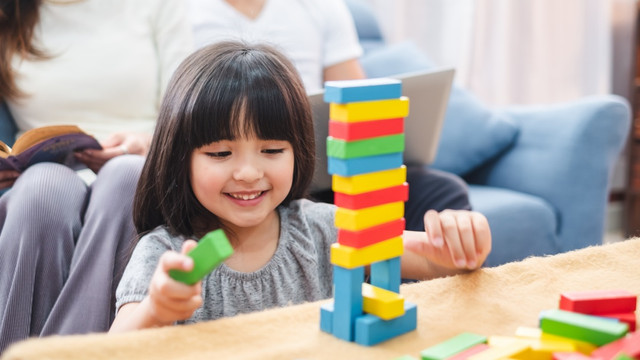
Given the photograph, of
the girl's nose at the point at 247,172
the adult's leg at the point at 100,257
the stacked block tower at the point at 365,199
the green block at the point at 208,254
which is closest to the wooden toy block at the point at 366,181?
the stacked block tower at the point at 365,199

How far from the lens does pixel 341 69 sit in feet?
5.62

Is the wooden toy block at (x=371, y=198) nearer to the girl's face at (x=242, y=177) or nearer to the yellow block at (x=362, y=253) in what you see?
the yellow block at (x=362, y=253)

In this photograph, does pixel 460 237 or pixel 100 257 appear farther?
pixel 100 257

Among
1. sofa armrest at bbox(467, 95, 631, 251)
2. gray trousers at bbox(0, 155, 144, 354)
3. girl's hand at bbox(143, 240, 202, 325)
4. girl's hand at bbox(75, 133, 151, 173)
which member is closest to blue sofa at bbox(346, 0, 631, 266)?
sofa armrest at bbox(467, 95, 631, 251)

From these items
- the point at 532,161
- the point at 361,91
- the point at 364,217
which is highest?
the point at 361,91

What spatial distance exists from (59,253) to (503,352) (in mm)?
704

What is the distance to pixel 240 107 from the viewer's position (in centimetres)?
87

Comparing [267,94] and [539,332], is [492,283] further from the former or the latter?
[267,94]

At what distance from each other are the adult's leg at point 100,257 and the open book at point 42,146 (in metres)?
0.08

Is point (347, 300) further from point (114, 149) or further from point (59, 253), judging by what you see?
point (114, 149)

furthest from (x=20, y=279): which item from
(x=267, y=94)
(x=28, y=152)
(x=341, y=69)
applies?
(x=341, y=69)

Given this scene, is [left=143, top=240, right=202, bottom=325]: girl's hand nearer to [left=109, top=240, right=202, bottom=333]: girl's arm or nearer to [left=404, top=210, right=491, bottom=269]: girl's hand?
[left=109, top=240, right=202, bottom=333]: girl's arm

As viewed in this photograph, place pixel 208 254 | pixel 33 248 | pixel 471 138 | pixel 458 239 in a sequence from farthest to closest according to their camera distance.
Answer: pixel 471 138 < pixel 33 248 < pixel 458 239 < pixel 208 254

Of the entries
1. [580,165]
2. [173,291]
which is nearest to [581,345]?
[173,291]
